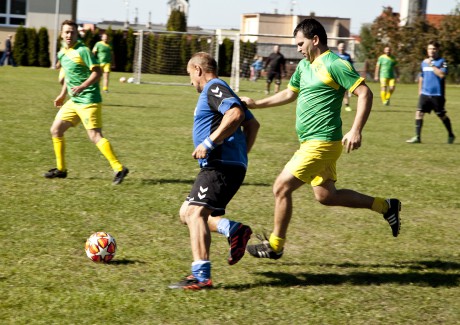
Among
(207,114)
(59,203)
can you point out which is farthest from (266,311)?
(59,203)

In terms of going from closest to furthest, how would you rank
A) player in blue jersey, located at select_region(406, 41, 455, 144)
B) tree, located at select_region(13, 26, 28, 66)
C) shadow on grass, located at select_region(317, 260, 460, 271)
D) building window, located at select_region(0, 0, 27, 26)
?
shadow on grass, located at select_region(317, 260, 460, 271)
player in blue jersey, located at select_region(406, 41, 455, 144)
tree, located at select_region(13, 26, 28, 66)
building window, located at select_region(0, 0, 27, 26)

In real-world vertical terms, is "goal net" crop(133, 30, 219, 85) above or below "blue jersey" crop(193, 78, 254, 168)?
above

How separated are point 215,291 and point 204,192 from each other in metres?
0.73

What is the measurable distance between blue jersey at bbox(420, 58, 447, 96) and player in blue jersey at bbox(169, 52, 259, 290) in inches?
438

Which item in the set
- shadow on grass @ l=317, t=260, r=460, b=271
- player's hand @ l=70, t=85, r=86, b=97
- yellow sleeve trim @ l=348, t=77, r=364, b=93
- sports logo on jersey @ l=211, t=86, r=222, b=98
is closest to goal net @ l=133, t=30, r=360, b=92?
player's hand @ l=70, t=85, r=86, b=97

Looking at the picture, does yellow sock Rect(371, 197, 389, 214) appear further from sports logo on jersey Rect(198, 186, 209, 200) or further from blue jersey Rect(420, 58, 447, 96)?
blue jersey Rect(420, 58, 447, 96)

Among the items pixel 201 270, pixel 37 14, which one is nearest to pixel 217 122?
pixel 201 270

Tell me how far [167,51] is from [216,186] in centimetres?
3960

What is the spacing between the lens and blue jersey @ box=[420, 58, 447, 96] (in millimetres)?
16531

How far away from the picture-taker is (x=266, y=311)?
5555 mm

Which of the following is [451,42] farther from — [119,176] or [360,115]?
[360,115]

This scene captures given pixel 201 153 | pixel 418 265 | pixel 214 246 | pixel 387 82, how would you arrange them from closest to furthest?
pixel 201 153, pixel 418 265, pixel 214 246, pixel 387 82

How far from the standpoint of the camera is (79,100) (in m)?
10.3

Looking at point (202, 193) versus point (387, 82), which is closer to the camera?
point (202, 193)
